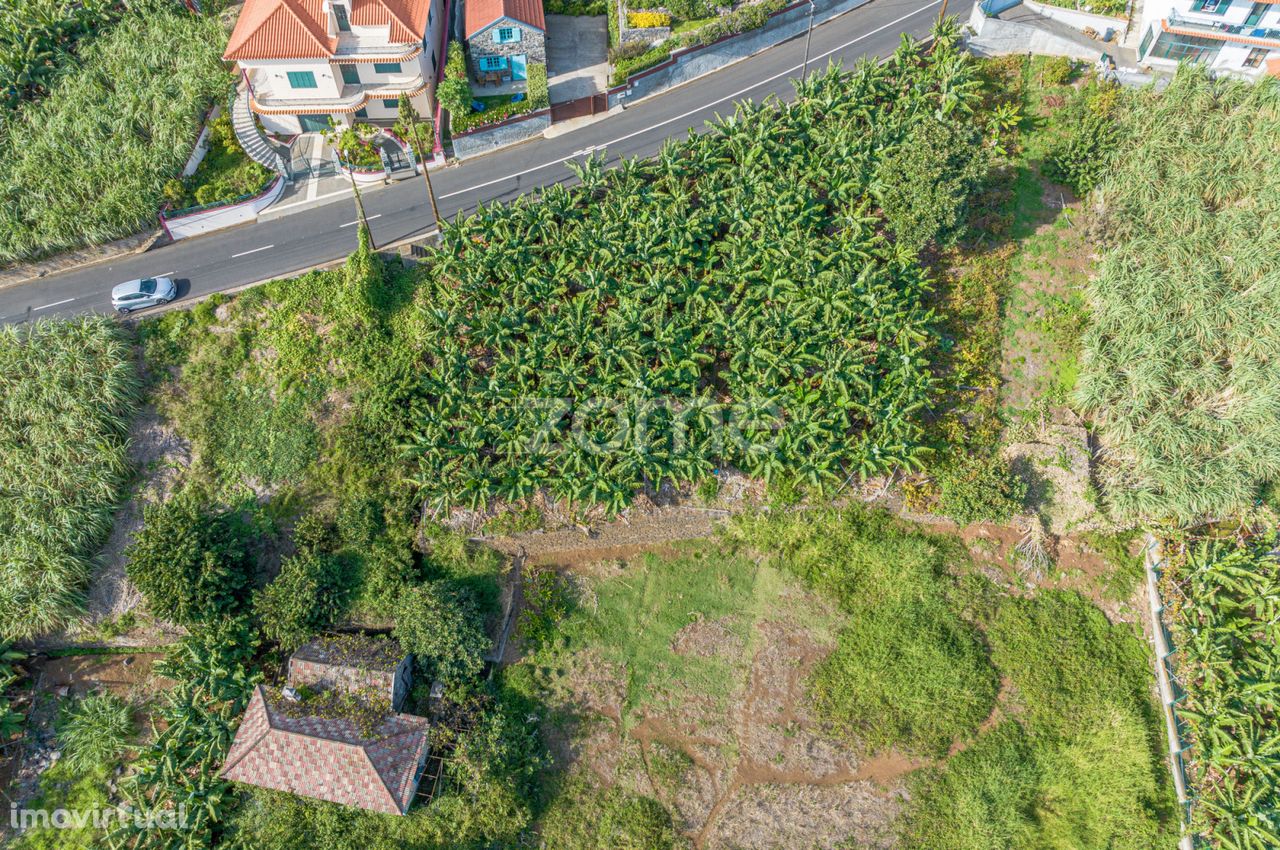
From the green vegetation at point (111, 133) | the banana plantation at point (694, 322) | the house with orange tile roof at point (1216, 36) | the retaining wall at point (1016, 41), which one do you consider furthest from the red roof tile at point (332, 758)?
the house with orange tile roof at point (1216, 36)

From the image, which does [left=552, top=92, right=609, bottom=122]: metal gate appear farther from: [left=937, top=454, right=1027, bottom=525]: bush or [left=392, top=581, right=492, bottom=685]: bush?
[left=392, top=581, right=492, bottom=685]: bush

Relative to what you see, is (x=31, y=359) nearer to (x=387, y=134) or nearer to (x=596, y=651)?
(x=387, y=134)

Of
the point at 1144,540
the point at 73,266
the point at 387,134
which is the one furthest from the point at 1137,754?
the point at 73,266

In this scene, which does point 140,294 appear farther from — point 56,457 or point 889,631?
point 889,631

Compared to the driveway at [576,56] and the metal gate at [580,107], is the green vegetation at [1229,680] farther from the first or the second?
the driveway at [576,56]

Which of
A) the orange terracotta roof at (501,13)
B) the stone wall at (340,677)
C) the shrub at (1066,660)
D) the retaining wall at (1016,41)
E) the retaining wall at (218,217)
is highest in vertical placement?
the orange terracotta roof at (501,13)

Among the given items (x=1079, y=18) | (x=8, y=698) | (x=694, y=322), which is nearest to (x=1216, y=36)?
(x=1079, y=18)

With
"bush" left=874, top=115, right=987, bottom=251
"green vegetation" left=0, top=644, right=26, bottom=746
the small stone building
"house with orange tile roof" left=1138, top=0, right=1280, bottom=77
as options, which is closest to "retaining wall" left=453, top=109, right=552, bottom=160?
the small stone building

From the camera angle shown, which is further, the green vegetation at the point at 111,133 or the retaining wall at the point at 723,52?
the retaining wall at the point at 723,52
